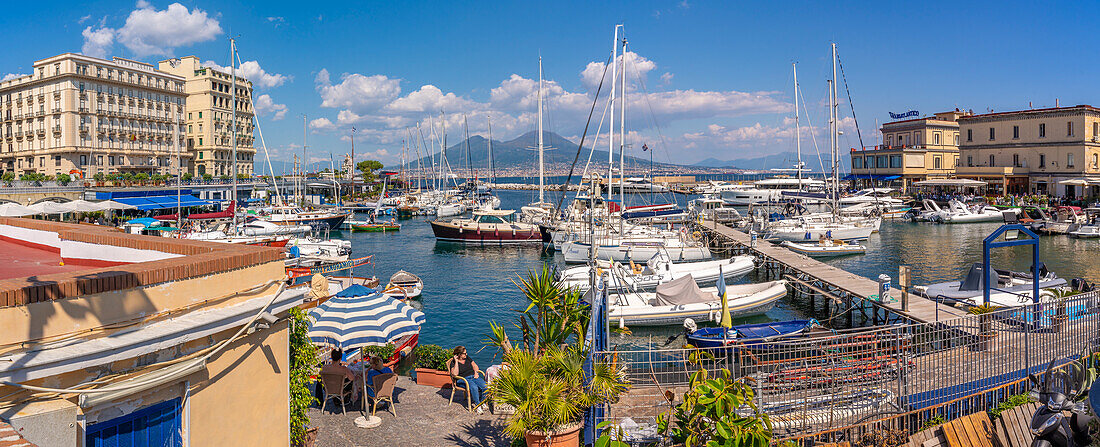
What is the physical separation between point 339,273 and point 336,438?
2750 centimetres

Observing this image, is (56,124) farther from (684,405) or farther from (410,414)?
(684,405)

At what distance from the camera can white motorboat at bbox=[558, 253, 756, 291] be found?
2847 cm

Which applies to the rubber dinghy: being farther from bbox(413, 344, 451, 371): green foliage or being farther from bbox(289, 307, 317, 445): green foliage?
bbox(289, 307, 317, 445): green foliage

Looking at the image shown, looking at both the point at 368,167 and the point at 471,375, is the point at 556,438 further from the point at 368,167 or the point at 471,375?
the point at 368,167

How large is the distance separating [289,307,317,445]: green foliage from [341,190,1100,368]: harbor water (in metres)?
10.2

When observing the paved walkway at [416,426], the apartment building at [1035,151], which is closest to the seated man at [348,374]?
the paved walkway at [416,426]

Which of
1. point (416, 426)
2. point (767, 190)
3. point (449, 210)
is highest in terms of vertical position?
point (767, 190)

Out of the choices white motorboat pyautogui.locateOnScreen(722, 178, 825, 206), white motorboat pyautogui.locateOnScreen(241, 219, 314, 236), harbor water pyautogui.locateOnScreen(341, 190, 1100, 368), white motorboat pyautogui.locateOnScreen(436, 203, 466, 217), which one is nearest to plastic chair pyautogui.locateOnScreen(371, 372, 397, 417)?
harbor water pyautogui.locateOnScreen(341, 190, 1100, 368)

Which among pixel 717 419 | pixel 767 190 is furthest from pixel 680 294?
pixel 767 190

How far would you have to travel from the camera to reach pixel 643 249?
39969mm

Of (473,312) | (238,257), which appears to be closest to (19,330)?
(238,257)

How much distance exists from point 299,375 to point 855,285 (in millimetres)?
22084

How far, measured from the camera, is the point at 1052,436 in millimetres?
10141

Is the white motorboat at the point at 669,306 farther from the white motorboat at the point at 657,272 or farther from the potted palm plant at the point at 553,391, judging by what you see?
the potted palm plant at the point at 553,391
